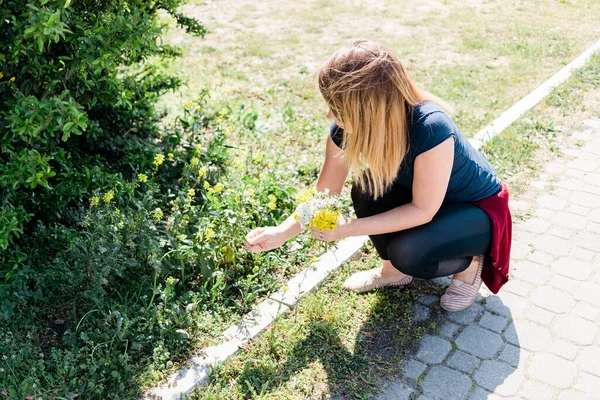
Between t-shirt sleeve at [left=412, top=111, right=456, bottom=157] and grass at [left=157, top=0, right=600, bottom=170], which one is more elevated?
t-shirt sleeve at [left=412, top=111, right=456, bottom=157]

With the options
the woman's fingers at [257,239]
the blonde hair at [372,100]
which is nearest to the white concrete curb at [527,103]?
the blonde hair at [372,100]

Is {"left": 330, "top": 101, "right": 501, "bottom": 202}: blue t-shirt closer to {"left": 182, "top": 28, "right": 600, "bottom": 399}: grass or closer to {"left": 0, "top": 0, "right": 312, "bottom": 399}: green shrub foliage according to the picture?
{"left": 182, "top": 28, "right": 600, "bottom": 399}: grass

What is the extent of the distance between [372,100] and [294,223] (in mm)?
707

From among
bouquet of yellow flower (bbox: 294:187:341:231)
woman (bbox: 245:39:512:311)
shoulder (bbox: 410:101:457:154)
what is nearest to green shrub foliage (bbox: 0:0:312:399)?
woman (bbox: 245:39:512:311)

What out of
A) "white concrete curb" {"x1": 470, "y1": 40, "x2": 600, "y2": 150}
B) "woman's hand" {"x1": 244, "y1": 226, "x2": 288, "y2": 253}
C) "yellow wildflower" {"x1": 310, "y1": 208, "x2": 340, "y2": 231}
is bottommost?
"white concrete curb" {"x1": 470, "y1": 40, "x2": 600, "y2": 150}

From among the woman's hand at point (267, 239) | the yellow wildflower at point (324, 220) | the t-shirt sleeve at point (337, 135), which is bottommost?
the woman's hand at point (267, 239)

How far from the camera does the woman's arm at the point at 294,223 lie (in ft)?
10.3

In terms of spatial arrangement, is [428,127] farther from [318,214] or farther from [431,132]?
[318,214]

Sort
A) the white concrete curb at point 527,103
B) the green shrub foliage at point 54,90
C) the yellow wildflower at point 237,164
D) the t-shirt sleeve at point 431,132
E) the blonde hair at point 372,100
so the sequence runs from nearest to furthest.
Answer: the blonde hair at point 372,100
the t-shirt sleeve at point 431,132
the green shrub foliage at point 54,90
the yellow wildflower at point 237,164
the white concrete curb at point 527,103

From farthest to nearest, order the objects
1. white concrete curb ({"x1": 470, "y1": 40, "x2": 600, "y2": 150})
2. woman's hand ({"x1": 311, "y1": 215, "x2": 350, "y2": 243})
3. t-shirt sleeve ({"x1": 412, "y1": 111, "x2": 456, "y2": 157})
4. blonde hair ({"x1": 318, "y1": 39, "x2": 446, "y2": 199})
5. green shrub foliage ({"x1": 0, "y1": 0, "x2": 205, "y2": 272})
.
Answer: white concrete curb ({"x1": 470, "y1": 40, "x2": 600, "y2": 150}) → green shrub foliage ({"x1": 0, "y1": 0, "x2": 205, "y2": 272}) → woman's hand ({"x1": 311, "y1": 215, "x2": 350, "y2": 243}) → t-shirt sleeve ({"x1": 412, "y1": 111, "x2": 456, "y2": 157}) → blonde hair ({"x1": 318, "y1": 39, "x2": 446, "y2": 199})

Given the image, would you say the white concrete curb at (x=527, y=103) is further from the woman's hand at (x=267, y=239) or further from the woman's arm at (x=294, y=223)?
the woman's hand at (x=267, y=239)

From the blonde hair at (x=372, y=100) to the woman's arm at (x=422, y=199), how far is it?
0.41 feet

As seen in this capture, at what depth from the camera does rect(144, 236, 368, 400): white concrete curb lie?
2.98 metres

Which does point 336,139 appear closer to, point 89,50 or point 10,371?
point 89,50
